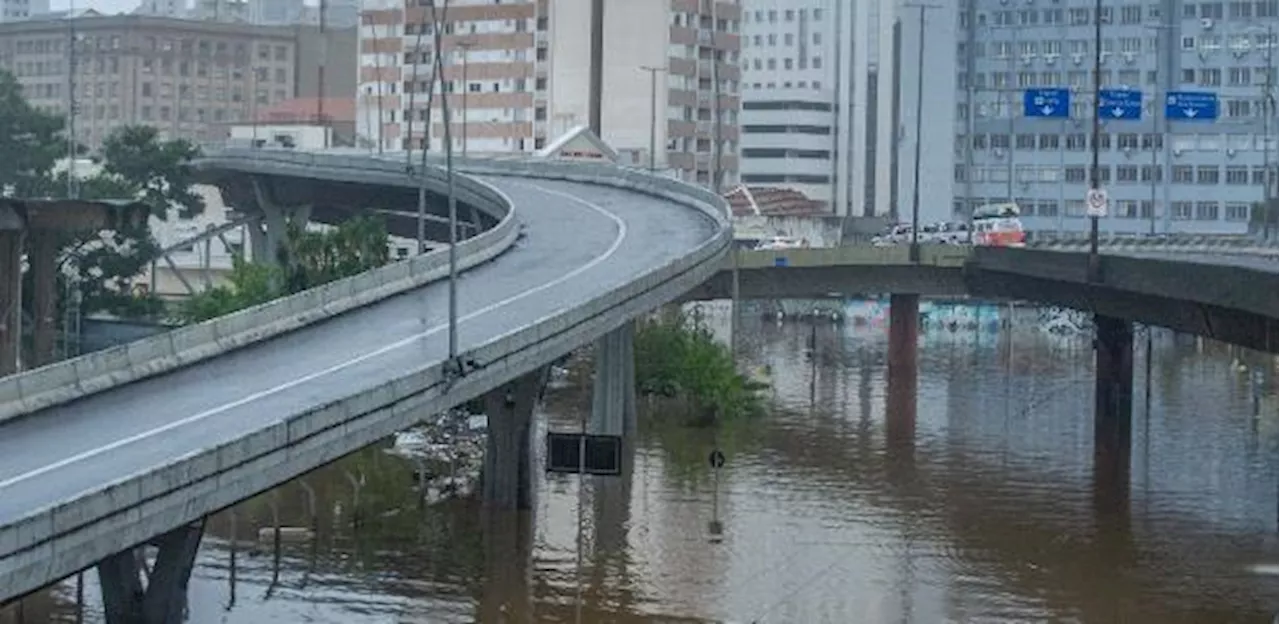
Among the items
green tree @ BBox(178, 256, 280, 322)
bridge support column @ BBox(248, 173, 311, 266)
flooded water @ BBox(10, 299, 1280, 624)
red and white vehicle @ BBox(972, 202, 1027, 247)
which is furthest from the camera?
red and white vehicle @ BBox(972, 202, 1027, 247)

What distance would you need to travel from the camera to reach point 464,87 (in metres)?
152

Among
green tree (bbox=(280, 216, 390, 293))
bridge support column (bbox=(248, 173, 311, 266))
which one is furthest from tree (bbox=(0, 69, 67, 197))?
green tree (bbox=(280, 216, 390, 293))

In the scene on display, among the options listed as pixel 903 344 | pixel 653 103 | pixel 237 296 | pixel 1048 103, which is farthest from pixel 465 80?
pixel 237 296

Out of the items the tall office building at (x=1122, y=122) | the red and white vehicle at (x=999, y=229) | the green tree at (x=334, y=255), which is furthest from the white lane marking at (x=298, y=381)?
the tall office building at (x=1122, y=122)

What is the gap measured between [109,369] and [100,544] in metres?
12.3

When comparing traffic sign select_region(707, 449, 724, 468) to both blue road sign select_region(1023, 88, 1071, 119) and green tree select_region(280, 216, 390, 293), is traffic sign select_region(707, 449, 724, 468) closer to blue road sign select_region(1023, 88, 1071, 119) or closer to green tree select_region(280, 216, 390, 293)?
green tree select_region(280, 216, 390, 293)

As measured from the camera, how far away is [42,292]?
62.6m

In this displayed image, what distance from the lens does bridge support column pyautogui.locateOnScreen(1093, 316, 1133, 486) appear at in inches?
3140

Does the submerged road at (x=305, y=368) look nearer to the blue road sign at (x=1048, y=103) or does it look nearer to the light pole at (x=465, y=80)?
the blue road sign at (x=1048, y=103)

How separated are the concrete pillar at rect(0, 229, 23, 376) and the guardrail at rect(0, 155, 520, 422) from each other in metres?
6.18

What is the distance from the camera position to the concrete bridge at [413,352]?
34.2m

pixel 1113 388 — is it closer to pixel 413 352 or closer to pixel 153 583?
pixel 413 352

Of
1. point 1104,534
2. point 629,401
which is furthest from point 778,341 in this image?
point 1104,534

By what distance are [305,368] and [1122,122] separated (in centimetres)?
13266
